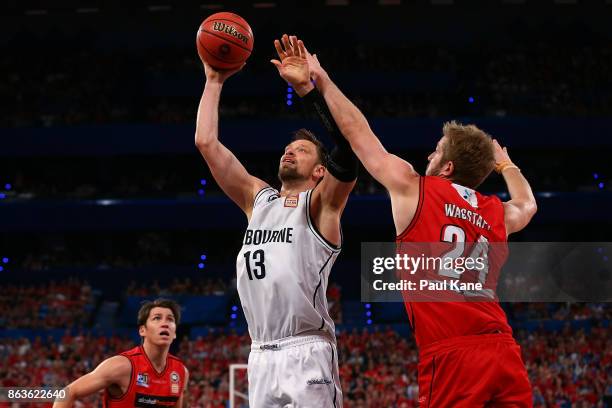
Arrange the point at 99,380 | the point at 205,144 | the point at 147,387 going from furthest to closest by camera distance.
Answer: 1. the point at 147,387
2. the point at 99,380
3. the point at 205,144

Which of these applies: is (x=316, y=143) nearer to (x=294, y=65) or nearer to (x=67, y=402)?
(x=294, y=65)

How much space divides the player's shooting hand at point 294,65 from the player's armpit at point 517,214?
4.32ft

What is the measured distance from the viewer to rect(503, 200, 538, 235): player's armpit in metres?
4.41

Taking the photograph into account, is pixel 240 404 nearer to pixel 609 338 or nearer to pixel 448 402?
pixel 609 338

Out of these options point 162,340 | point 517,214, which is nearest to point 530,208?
point 517,214

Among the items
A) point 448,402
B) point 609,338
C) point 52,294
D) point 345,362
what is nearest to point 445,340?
point 448,402

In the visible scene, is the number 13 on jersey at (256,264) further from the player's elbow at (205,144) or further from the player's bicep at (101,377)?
the player's bicep at (101,377)

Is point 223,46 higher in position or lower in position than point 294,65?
higher

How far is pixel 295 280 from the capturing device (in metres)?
4.54

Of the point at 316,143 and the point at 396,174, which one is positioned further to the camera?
the point at 316,143

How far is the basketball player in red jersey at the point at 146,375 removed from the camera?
6516 millimetres

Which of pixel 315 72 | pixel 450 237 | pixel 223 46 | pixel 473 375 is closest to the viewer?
pixel 473 375

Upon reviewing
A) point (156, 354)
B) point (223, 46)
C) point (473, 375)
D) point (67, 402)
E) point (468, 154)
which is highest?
point (223, 46)

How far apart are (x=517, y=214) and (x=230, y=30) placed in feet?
7.72
